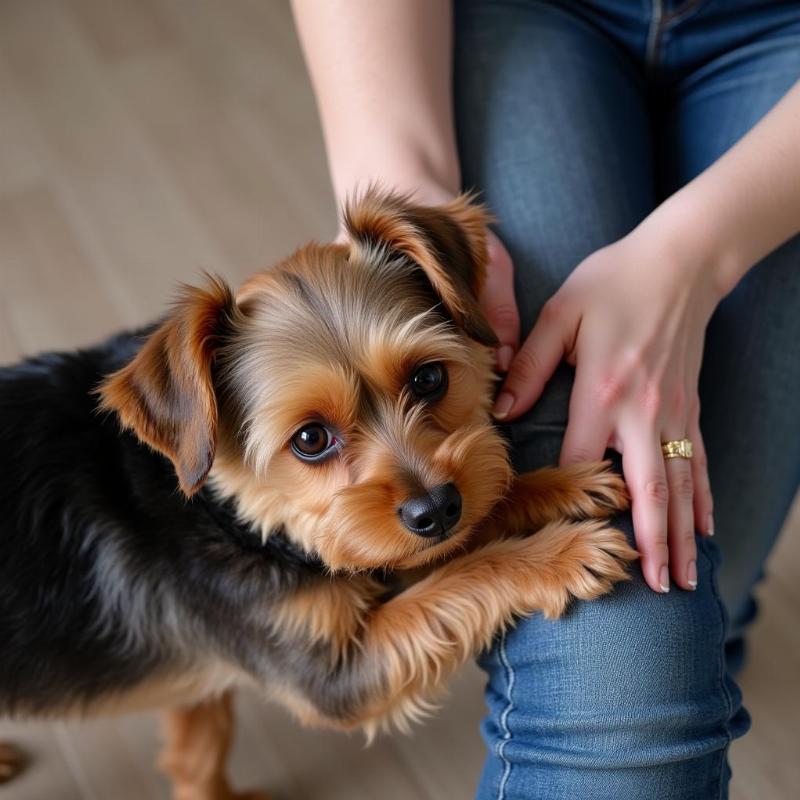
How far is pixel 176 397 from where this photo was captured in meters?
1.26

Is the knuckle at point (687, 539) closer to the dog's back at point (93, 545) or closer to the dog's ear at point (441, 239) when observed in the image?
the dog's ear at point (441, 239)

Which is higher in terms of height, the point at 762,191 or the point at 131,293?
the point at 762,191

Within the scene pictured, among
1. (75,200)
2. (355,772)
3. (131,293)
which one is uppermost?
(75,200)

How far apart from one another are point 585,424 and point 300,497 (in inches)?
15.6

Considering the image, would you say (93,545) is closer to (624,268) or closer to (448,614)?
(448,614)

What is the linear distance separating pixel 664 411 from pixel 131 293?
1755 mm

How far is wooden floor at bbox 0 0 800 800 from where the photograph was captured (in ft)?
6.44

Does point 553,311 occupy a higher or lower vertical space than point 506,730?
higher

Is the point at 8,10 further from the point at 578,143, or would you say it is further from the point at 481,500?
the point at 481,500

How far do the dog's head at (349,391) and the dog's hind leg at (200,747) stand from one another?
22.7 inches

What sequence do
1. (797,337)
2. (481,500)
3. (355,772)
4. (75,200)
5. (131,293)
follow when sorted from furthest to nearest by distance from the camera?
(75,200), (131,293), (355,772), (797,337), (481,500)

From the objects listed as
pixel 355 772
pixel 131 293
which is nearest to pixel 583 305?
pixel 355 772

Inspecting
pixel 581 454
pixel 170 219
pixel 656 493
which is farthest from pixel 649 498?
pixel 170 219

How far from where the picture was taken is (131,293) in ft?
8.80
